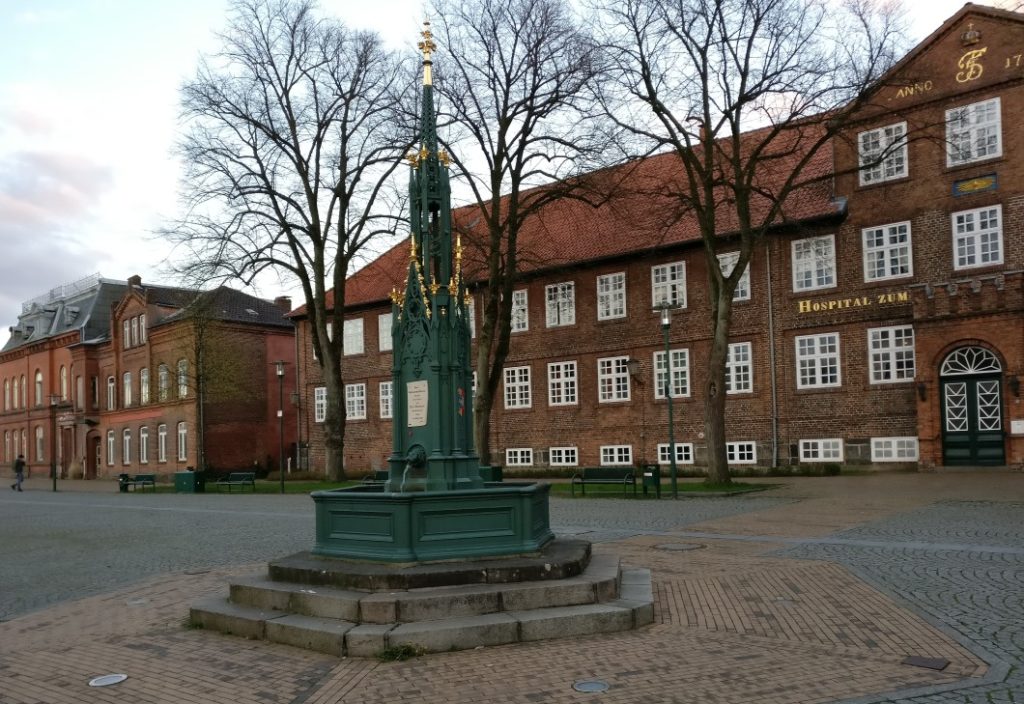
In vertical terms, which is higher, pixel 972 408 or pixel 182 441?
pixel 972 408

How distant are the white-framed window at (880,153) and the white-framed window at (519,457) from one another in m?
16.2

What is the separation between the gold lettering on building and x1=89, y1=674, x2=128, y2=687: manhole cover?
27918 mm

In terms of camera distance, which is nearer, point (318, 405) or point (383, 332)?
point (383, 332)

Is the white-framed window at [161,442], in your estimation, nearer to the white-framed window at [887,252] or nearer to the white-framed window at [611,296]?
the white-framed window at [611,296]

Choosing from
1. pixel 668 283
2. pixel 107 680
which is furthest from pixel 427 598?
pixel 668 283

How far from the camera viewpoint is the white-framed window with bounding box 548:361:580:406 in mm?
35594

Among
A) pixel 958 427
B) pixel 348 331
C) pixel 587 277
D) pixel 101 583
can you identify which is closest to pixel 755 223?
pixel 587 277

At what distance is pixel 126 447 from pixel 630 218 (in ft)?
123

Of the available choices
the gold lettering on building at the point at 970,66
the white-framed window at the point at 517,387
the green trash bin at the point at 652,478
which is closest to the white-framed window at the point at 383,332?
the white-framed window at the point at 517,387

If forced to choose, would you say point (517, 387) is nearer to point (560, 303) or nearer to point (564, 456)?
point (564, 456)

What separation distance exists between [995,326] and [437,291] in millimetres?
20734

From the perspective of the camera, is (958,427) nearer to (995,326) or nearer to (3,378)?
(995,326)

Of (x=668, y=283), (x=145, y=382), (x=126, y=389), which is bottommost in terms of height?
(x=126, y=389)

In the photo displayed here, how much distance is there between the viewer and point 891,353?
27.8m
